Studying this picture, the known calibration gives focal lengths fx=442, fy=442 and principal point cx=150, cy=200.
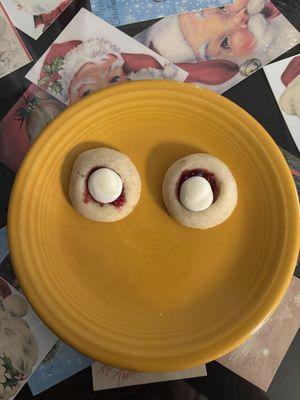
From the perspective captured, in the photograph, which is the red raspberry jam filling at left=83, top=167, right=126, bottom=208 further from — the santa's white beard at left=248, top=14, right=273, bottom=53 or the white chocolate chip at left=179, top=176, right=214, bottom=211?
the santa's white beard at left=248, top=14, right=273, bottom=53

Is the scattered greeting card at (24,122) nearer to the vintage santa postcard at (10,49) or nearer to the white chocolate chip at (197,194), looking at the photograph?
the vintage santa postcard at (10,49)

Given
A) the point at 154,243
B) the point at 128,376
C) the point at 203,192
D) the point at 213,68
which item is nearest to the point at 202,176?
the point at 203,192

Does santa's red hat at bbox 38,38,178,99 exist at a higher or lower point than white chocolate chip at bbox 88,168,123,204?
higher

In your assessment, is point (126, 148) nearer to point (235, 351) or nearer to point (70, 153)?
point (70, 153)

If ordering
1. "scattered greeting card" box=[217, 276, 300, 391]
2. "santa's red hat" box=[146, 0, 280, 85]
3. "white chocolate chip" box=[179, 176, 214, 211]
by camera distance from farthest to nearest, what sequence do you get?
"santa's red hat" box=[146, 0, 280, 85]
"scattered greeting card" box=[217, 276, 300, 391]
"white chocolate chip" box=[179, 176, 214, 211]

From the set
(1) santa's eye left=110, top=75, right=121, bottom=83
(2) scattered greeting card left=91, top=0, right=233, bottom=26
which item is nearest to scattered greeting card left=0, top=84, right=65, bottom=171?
(1) santa's eye left=110, top=75, right=121, bottom=83

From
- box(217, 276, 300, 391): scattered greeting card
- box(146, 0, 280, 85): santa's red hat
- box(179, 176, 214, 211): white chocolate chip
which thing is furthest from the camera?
box(146, 0, 280, 85): santa's red hat

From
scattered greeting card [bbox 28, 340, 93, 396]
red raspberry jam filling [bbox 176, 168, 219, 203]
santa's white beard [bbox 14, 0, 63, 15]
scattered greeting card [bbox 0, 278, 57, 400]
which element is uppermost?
santa's white beard [bbox 14, 0, 63, 15]

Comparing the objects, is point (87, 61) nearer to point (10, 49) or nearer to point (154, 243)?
point (10, 49)
